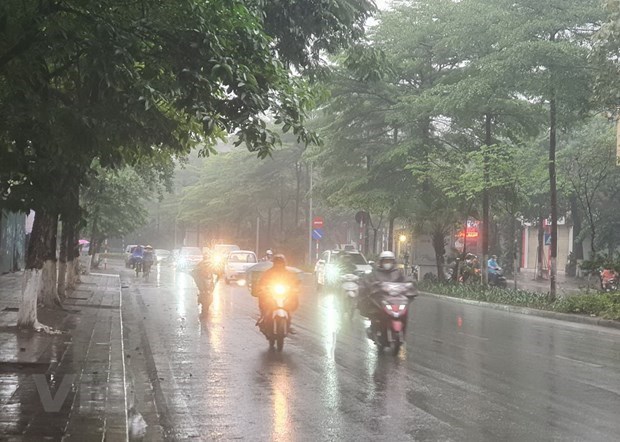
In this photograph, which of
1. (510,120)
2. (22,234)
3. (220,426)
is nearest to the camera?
(220,426)

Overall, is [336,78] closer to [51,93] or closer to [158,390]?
[51,93]

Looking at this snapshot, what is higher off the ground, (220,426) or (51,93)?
(51,93)

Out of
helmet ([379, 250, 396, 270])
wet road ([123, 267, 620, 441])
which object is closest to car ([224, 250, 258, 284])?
wet road ([123, 267, 620, 441])

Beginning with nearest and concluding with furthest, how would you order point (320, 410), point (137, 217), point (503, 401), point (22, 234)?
point (320, 410), point (503, 401), point (22, 234), point (137, 217)

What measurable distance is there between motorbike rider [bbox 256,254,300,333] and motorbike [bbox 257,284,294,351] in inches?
1.1

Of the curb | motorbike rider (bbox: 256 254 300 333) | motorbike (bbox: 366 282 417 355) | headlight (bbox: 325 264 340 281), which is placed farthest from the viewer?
headlight (bbox: 325 264 340 281)

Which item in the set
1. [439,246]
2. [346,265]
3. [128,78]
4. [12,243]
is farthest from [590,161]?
[128,78]

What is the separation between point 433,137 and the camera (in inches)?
1268

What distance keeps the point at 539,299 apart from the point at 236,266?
15.6 meters

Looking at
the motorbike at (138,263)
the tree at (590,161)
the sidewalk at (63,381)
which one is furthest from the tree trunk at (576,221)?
the sidewalk at (63,381)

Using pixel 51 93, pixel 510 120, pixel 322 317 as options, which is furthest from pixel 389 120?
pixel 51 93

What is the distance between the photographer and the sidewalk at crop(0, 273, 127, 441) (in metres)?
6.18

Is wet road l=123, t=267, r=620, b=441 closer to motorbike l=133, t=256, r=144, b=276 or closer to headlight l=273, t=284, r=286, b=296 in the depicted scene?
headlight l=273, t=284, r=286, b=296

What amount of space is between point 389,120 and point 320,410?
972 inches
